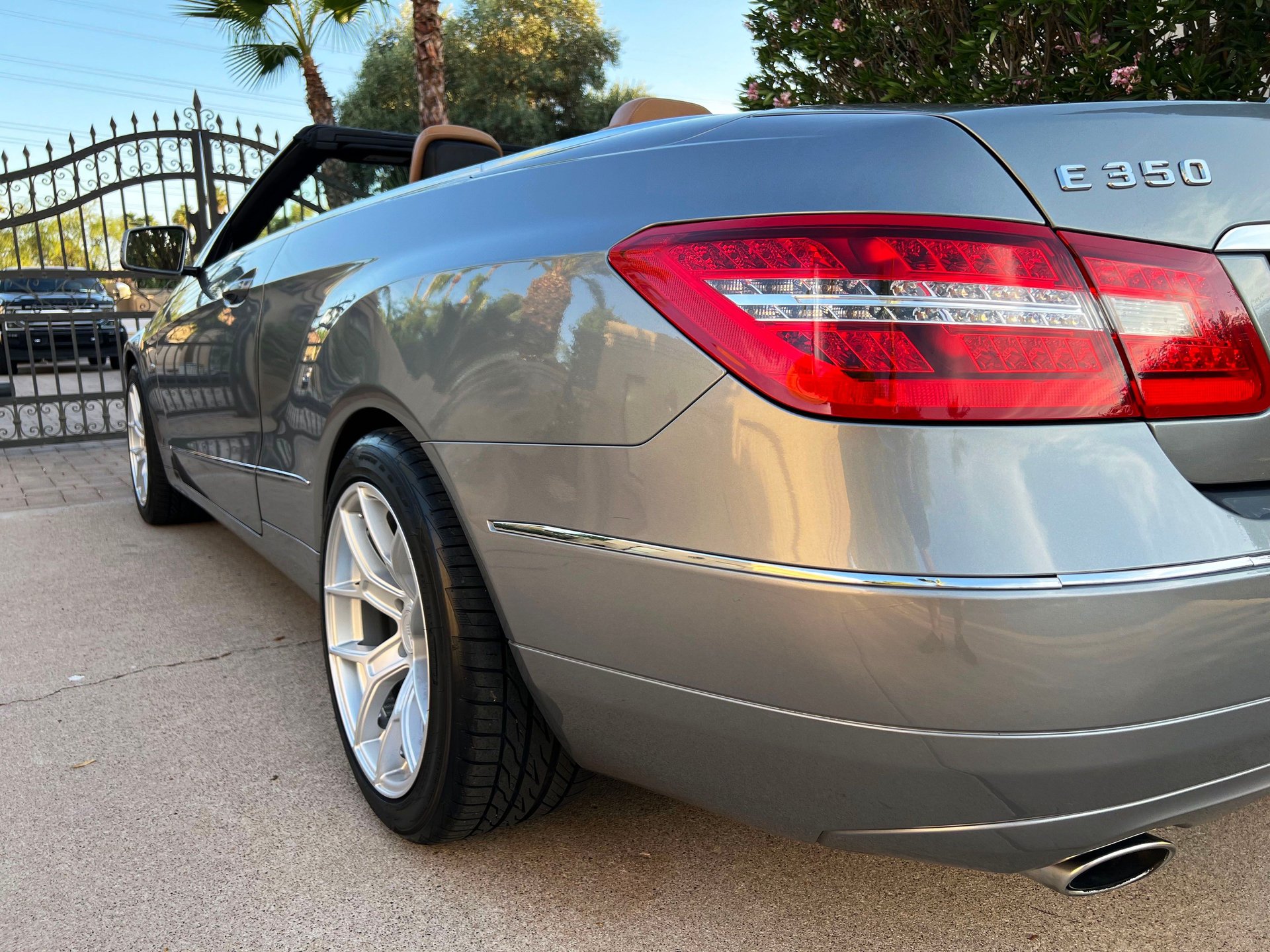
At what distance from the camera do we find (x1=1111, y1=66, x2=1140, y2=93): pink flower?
3.73m

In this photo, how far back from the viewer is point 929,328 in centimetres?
124

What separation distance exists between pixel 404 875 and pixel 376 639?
52cm

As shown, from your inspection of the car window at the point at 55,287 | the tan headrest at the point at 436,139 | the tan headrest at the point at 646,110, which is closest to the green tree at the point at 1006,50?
the tan headrest at the point at 646,110

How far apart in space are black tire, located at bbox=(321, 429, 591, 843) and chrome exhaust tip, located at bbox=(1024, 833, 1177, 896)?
79cm

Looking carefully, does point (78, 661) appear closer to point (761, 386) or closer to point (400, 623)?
point (400, 623)

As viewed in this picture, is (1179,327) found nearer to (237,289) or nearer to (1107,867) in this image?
(1107,867)

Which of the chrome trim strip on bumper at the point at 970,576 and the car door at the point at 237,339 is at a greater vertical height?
the car door at the point at 237,339

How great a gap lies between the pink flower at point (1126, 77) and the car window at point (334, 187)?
8.64 feet

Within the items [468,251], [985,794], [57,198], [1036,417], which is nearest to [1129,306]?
[1036,417]

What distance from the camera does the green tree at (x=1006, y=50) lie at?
3.63 m

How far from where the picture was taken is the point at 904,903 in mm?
1837

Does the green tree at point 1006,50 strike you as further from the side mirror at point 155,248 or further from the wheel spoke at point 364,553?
the side mirror at point 155,248

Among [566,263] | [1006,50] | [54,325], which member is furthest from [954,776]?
[54,325]

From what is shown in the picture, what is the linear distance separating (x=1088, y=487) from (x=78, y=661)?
2.93m
